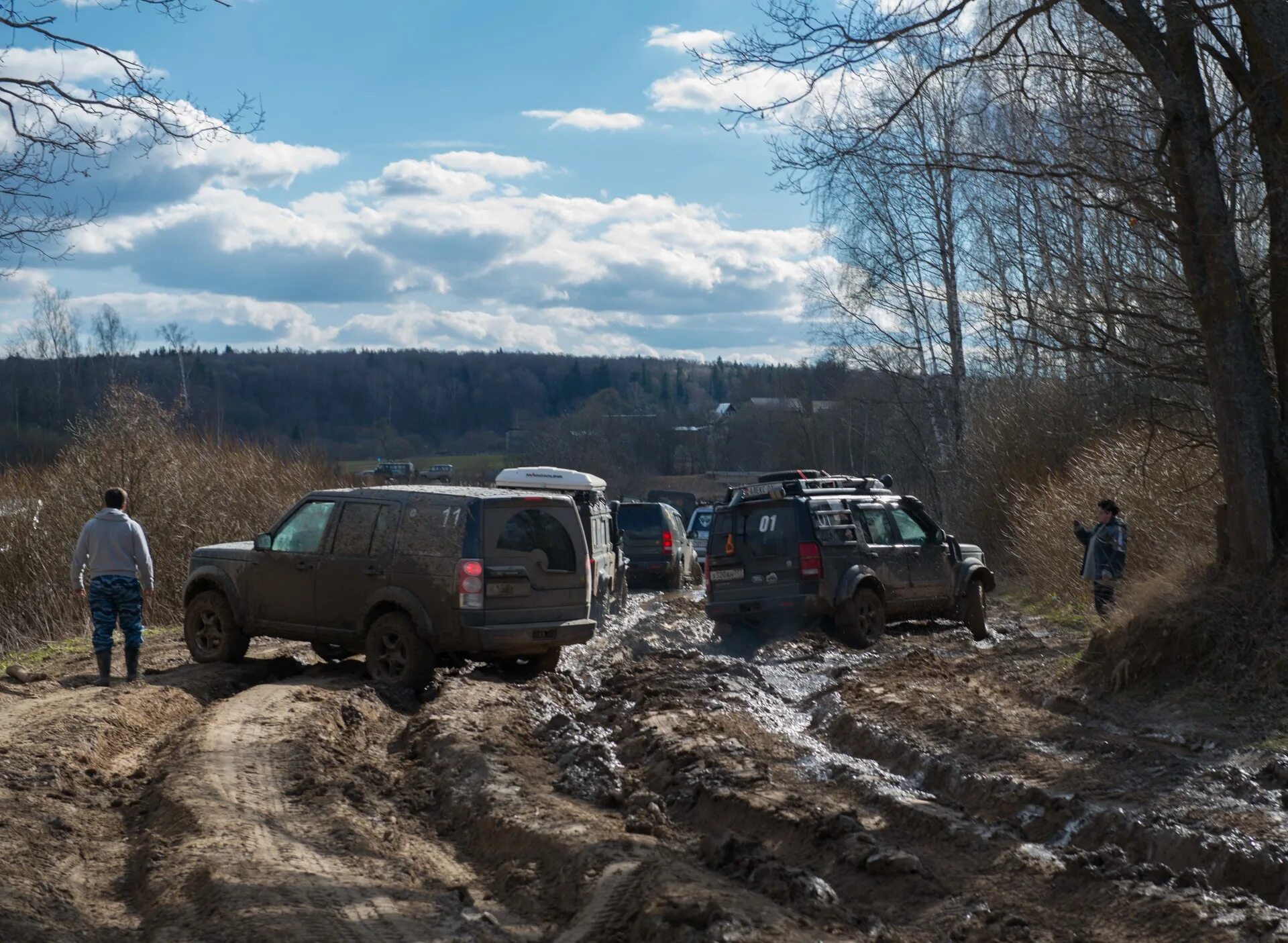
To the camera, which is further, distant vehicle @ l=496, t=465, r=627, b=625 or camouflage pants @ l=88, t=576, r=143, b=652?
distant vehicle @ l=496, t=465, r=627, b=625

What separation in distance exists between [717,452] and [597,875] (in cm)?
9525

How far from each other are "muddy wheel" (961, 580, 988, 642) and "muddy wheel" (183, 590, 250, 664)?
28.9ft

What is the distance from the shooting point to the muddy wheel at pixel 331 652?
42.1ft

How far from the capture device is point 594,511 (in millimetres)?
17562

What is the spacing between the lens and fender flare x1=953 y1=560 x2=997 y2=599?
16.4 m

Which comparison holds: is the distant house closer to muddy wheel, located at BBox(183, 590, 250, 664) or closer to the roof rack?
the roof rack

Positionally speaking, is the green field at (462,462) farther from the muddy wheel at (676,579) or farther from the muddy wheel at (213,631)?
the muddy wheel at (213,631)

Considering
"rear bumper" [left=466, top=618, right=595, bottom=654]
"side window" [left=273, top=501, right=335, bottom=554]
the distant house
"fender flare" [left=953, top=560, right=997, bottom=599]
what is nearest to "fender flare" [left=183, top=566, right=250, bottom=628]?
"side window" [left=273, top=501, right=335, bottom=554]

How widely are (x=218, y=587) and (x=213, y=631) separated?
1.57ft

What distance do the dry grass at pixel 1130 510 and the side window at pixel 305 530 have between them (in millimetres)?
7817

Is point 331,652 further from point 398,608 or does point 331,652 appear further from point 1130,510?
point 1130,510

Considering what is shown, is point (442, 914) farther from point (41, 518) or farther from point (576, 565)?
point (41, 518)

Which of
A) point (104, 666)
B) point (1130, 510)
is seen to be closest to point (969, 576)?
point (1130, 510)

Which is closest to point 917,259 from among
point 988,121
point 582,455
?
point 988,121
